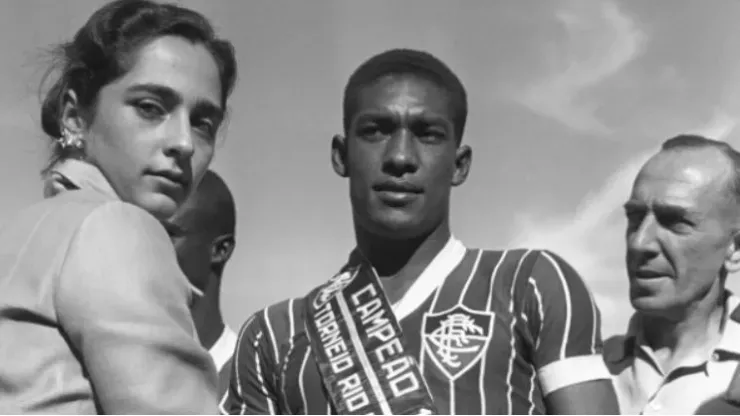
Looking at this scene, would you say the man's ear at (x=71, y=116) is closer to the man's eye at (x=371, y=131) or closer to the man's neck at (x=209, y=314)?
the man's eye at (x=371, y=131)

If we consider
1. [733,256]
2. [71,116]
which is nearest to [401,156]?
[71,116]

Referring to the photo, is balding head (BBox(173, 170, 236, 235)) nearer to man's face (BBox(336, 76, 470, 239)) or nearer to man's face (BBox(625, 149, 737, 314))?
man's face (BBox(336, 76, 470, 239))

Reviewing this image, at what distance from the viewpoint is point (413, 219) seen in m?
3.18

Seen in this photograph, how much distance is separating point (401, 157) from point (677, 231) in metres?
1.27

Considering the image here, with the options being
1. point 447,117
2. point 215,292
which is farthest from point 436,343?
point 215,292

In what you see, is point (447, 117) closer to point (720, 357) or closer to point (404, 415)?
point (404, 415)

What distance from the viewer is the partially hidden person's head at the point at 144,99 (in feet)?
6.77

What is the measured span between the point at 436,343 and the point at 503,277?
290 mm

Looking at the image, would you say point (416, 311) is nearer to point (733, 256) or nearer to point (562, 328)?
point (562, 328)

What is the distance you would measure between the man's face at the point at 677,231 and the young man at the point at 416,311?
79cm

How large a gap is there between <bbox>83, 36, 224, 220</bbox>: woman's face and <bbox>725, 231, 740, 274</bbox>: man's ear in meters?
2.44

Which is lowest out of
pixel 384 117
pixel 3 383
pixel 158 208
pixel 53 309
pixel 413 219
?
pixel 3 383

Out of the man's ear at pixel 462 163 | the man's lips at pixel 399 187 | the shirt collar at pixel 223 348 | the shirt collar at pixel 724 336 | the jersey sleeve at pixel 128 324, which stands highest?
the man's ear at pixel 462 163

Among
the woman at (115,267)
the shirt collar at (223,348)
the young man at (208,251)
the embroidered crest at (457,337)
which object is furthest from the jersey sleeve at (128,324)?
the young man at (208,251)
